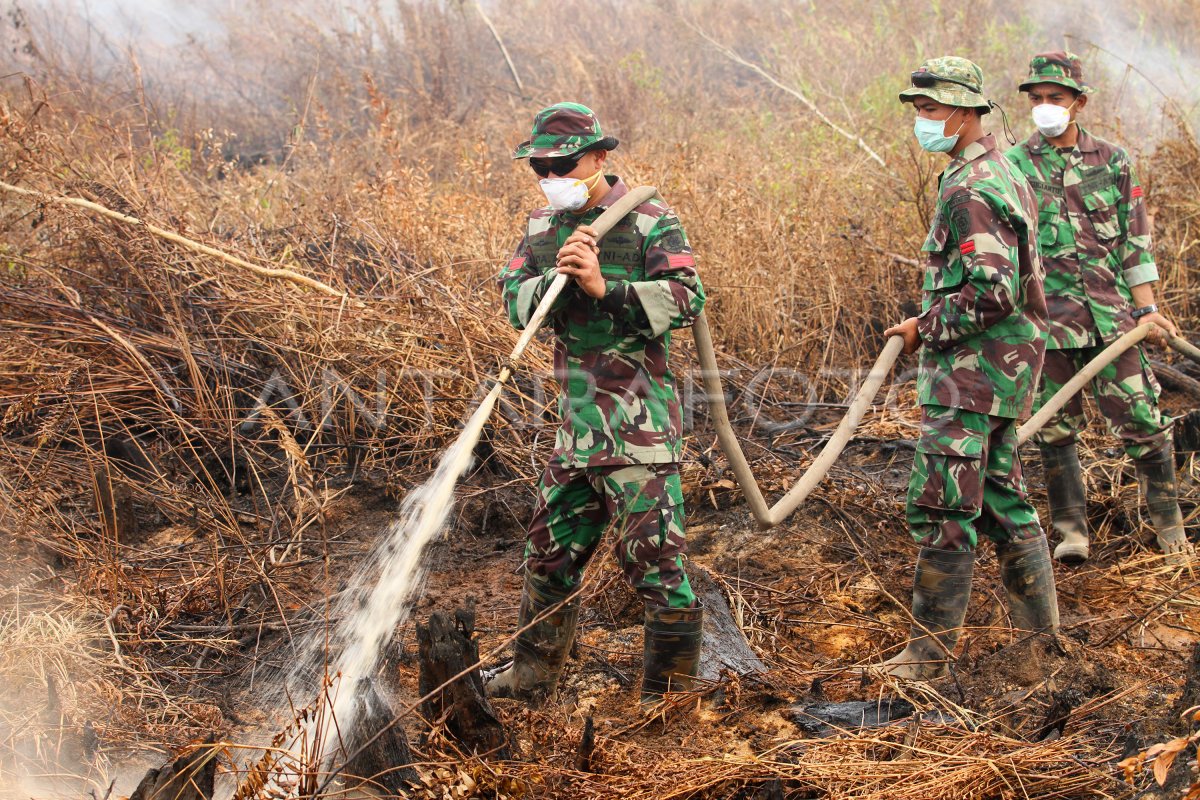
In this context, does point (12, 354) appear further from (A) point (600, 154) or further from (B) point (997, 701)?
(B) point (997, 701)

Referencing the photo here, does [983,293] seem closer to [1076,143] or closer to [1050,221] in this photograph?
[1050,221]

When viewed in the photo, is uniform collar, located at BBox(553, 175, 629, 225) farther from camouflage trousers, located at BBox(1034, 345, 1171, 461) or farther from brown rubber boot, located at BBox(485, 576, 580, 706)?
camouflage trousers, located at BBox(1034, 345, 1171, 461)

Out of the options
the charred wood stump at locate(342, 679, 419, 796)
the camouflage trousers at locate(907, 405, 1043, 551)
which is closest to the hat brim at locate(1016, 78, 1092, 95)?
the camouflage trousers at locate(907, 405, 1043, 551)

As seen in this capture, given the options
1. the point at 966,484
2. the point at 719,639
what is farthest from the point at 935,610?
the point at 719,639

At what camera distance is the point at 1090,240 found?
490 cm

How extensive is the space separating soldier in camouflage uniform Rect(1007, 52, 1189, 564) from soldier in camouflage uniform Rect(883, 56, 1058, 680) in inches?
45.8

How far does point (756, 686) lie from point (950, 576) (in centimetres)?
80

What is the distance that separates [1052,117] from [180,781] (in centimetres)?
427

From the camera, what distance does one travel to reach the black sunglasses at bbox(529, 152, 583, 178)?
3373mm

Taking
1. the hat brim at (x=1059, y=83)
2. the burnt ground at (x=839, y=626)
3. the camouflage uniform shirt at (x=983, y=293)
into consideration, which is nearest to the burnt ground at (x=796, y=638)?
the burnt ground at (x=839, y=626)

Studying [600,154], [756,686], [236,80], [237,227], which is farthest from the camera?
[236,80]

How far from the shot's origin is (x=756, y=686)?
3.78 m

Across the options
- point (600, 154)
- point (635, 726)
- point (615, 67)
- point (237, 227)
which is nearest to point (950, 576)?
point (635, 726)

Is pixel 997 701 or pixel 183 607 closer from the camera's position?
pixel 997 701
